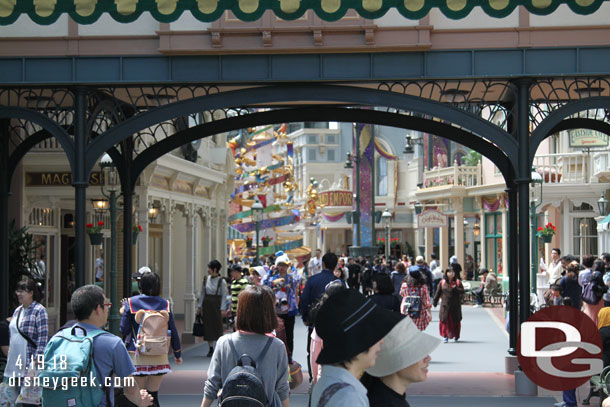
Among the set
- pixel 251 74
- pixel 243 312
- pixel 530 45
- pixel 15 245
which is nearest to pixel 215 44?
pixel 251 74

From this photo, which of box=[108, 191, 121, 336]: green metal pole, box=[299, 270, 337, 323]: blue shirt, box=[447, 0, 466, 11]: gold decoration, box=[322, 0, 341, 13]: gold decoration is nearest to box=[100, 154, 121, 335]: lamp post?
box=[108, 191, 121, 336]: green metal pole

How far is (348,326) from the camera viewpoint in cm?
405

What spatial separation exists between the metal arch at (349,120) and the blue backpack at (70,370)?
9.95 metres

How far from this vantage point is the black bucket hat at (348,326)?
159 inches

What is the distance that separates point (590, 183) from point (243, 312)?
84.5 feet

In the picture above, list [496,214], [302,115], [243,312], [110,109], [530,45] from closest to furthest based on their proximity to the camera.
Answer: [243,312], [530,45], [110,109], [302,115], [496,214]

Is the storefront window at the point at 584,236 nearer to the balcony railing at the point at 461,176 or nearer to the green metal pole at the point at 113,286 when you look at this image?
the balcony railing at the point at 461,176

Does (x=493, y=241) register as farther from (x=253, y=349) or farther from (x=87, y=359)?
(x=87, y=359)

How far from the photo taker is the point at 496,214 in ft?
137

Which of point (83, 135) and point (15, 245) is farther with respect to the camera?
point (15, 245)

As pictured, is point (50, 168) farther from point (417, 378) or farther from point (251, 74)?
point (417, 378)

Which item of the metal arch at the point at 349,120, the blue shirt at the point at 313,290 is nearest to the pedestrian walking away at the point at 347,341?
the blue shirt at the point at 313,290

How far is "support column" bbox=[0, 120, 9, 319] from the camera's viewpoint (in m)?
15.2

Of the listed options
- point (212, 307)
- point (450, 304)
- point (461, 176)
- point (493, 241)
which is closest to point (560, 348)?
point (212, 307)
